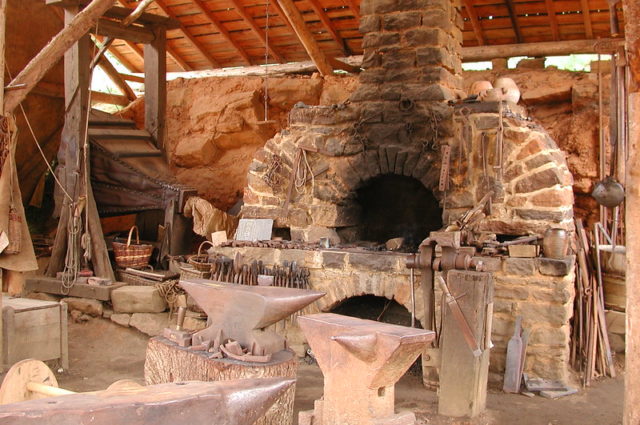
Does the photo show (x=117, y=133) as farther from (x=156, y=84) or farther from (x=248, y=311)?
(x=248, y=311)

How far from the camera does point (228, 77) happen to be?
11102 mm

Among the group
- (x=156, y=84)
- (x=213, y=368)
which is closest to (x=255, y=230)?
(x=213, y=368)

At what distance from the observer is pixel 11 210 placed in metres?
5.57

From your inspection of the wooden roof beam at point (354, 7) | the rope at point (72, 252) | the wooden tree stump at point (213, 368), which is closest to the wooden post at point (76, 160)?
the rope at point (72, 252)

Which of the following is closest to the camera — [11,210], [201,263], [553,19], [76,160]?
[11,210]

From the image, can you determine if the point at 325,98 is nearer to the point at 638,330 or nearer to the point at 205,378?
the point at 205,378

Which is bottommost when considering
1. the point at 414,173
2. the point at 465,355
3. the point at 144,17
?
the point at 465,355

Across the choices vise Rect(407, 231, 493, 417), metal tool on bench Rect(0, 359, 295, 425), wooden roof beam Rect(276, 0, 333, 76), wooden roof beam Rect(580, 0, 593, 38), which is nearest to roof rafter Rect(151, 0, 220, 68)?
wooden roof beam Rect(276, 0, 333, 76)

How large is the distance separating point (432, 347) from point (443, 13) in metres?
3.18

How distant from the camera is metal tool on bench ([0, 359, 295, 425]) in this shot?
210 cm

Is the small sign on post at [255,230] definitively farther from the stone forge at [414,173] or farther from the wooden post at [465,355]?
the wooden post at [465,355]

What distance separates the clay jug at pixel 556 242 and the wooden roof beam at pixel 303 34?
4.10m

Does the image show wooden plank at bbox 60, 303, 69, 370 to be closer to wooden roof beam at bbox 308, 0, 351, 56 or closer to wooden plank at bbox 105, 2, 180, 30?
wooden plank at bbox 105, 2, 180, 30

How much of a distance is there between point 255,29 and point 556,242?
19.3 ft
